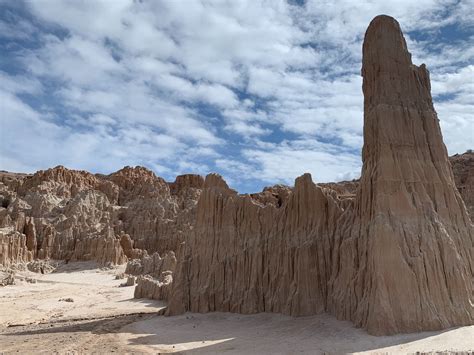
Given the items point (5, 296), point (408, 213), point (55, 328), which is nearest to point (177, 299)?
point (55, 328)

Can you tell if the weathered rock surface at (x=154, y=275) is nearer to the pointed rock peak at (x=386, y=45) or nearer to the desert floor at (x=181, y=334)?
the desert floor at (x=181, y=334)

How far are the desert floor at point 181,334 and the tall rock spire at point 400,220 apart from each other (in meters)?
0.96

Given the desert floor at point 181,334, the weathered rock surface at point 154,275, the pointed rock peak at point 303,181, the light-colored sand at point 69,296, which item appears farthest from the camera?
the weathered rock surface at point 154,275

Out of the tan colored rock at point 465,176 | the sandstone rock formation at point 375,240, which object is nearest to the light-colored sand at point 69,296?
the sandstone rock formation at point 375,240

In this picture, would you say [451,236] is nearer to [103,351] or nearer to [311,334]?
[311,334]

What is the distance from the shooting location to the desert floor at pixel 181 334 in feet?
55.0

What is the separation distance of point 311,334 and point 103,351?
8169 millimetres

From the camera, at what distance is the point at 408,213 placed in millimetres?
18938

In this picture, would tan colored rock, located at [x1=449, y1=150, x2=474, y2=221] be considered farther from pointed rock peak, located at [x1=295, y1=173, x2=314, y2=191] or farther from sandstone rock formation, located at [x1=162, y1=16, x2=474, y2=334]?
sandstone rock formation, located at [x1=162, y1=16, x2=474, y2=334]

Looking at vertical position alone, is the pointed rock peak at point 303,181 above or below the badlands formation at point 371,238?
above

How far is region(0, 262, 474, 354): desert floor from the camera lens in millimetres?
16766

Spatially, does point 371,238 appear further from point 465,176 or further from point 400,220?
point 465,176

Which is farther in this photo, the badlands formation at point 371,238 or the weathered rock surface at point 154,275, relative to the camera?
the weathered rock surface at point 154,275

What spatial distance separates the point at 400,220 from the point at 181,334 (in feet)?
34.9
